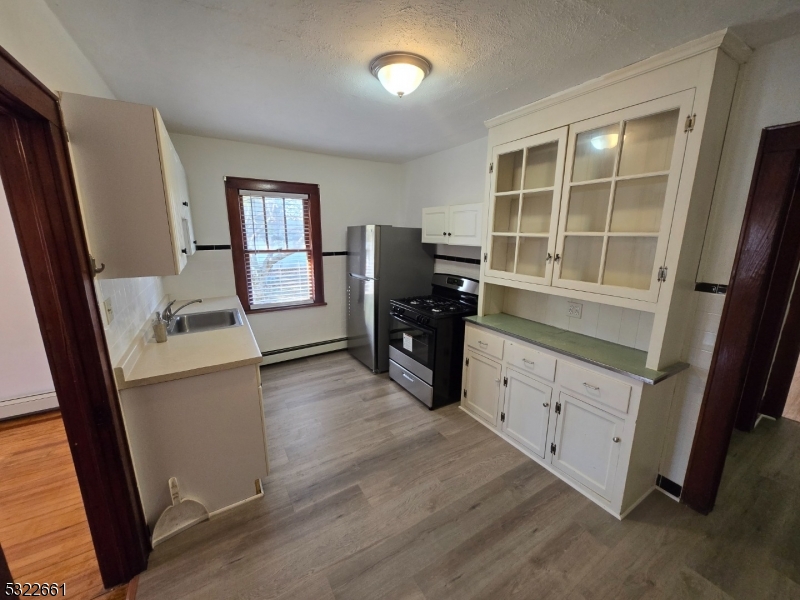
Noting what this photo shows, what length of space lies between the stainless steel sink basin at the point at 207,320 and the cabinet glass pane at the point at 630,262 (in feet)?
9.13

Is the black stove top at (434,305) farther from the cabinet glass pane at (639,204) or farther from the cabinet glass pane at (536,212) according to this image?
the cabinet glass pane at (639,204)

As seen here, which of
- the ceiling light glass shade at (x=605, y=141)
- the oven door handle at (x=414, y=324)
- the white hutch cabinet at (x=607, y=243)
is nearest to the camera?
the white hutch cabinet at (x=607, y=243)

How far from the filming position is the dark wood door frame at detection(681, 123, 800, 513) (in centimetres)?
148

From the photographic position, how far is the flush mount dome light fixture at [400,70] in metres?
1.62

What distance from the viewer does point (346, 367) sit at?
3.80 m

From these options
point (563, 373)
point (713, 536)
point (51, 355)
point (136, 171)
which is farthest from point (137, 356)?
point (713, 536)

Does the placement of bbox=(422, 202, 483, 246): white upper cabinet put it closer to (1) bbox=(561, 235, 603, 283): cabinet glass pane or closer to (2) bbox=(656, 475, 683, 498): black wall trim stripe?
(1) bbox=(561, 235, 603, 283): cabinet glass pane

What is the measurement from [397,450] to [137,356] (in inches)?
69.9

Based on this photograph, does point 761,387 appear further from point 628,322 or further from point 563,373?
point 563,373

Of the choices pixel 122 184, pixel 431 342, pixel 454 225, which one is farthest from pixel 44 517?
pixel 454 225

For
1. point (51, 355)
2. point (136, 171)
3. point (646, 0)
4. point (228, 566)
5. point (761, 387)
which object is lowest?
point (228, 566)

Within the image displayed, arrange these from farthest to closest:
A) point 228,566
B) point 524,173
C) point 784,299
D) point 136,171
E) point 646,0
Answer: point 524,173, point 784,299, point 228,566, point 136,171, point 646,0

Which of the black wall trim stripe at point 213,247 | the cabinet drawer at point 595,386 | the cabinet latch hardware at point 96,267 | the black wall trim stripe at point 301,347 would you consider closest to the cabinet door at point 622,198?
the cabinet drawer at point 595,386

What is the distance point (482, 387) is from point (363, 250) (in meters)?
1.91
